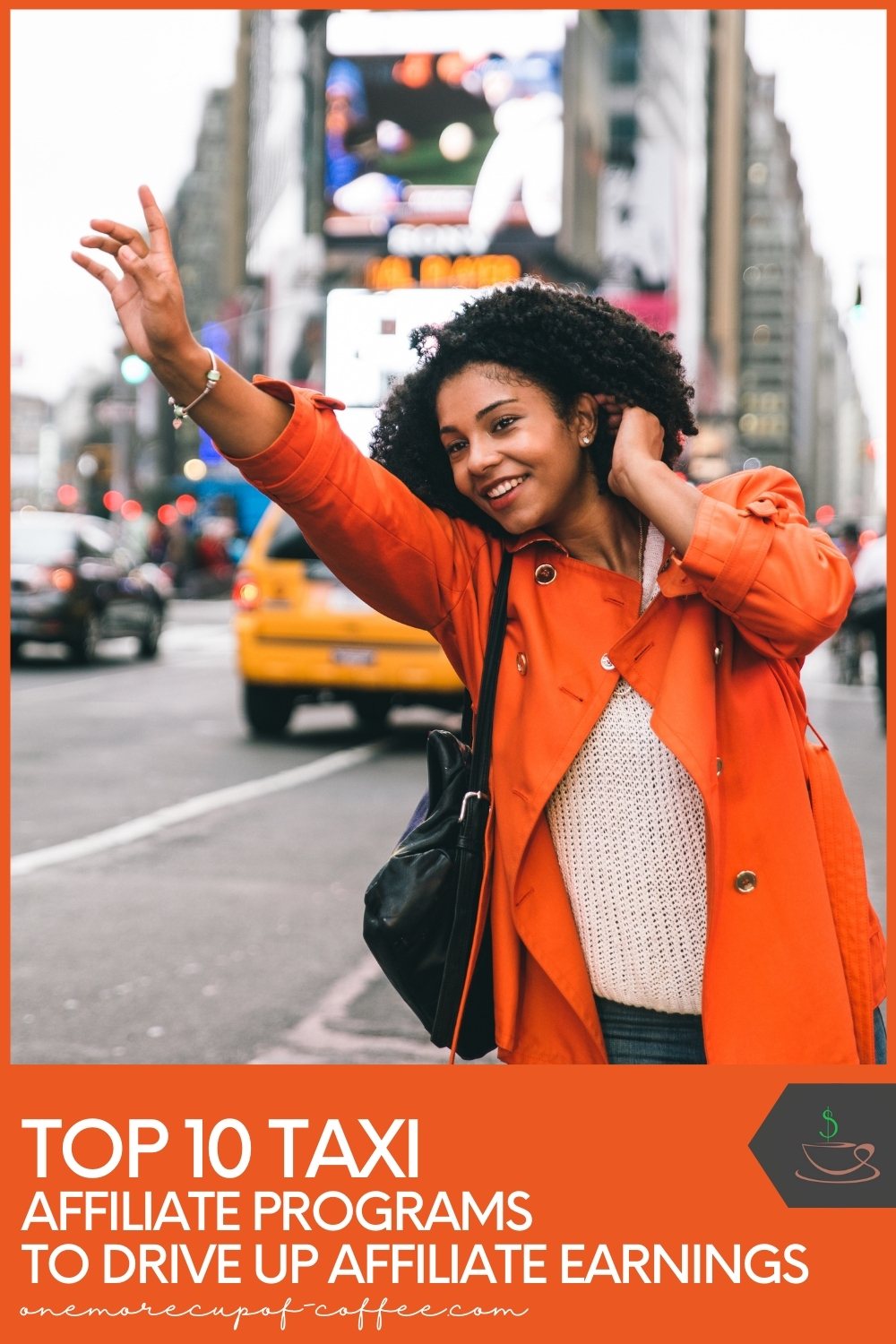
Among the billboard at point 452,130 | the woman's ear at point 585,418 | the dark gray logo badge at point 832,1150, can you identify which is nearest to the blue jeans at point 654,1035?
the dark gray logo badge at point 832,1150

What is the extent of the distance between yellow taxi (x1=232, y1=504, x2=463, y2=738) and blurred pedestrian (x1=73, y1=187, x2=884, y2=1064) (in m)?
9.25

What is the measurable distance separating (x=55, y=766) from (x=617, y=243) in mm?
73264

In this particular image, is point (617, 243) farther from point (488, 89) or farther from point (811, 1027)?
point (811, 1027)

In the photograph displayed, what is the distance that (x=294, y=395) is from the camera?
7.22 feet

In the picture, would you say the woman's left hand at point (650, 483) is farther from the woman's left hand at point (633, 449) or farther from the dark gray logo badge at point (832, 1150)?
the dark gray logo badge at point (832, 1150)

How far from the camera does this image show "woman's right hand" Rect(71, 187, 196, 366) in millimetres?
2170

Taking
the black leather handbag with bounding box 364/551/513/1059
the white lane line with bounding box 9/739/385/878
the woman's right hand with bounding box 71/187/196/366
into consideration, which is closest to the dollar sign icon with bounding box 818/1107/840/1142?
the black leather handbag with bounding box 364/551/513/1059

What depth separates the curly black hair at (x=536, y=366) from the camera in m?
2.36

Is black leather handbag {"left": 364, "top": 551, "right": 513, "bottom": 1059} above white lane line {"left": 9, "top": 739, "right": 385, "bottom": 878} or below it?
above

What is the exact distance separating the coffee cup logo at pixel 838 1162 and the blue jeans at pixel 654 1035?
233 millimetres

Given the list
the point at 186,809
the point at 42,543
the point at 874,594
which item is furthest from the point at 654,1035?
the point at 42,543

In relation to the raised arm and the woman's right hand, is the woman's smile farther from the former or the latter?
the woman's right hand

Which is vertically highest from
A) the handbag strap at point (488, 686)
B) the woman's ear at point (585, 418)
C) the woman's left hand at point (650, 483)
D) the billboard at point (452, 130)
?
the billboard at point (452, 130)

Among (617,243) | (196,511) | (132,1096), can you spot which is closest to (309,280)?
(196,511)
